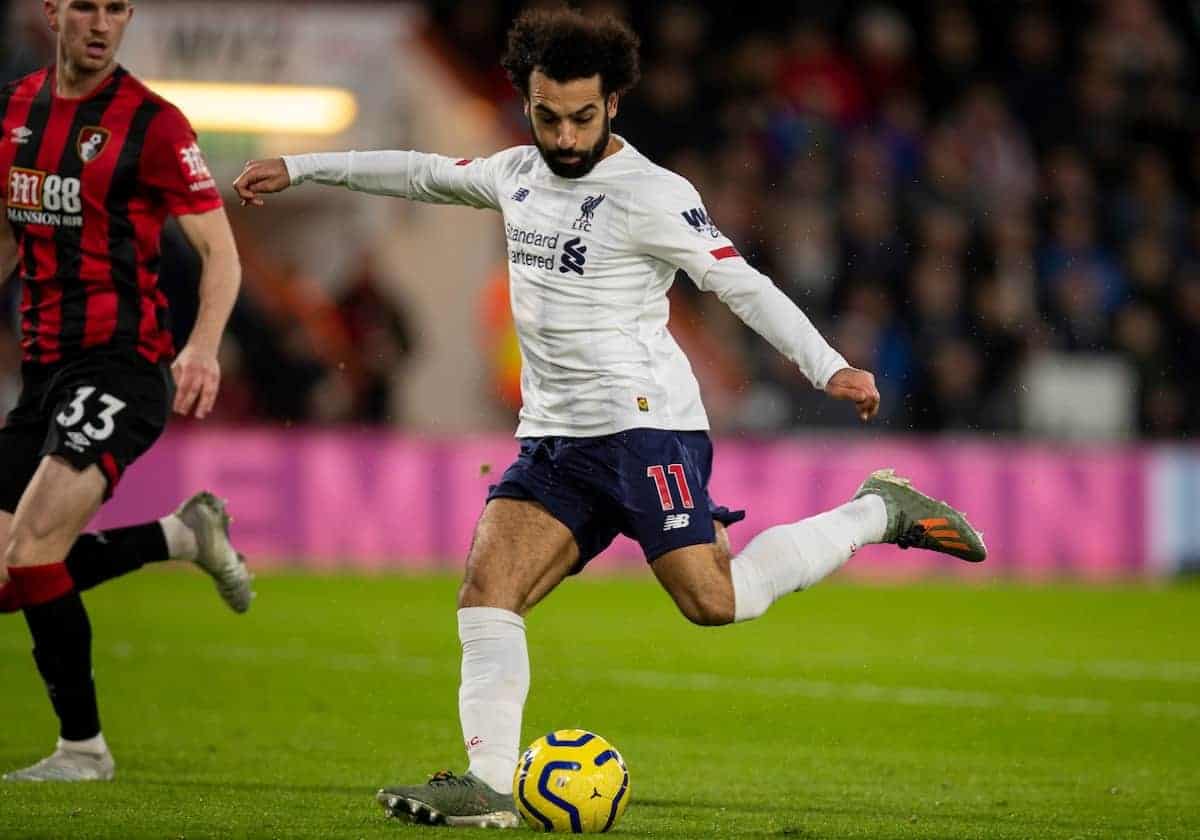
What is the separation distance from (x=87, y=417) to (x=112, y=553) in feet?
3.26

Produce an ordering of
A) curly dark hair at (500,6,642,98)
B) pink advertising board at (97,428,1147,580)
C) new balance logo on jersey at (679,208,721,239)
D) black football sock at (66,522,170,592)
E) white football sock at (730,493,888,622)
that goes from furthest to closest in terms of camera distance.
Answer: pink advertising board at (97,428,1147,580) < black football sock at (66,522,170,592) < white football sock at (730,493,888,622) < new balance logo on jersey at (679,208,721,239) < curly dark hair at (500,6,642,98)

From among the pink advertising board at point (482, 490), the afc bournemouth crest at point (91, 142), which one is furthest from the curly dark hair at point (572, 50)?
the pink advertising board at point (482, 490)

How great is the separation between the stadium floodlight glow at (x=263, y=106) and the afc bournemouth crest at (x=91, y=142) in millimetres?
10463

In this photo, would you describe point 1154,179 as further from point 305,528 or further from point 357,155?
point 357,155

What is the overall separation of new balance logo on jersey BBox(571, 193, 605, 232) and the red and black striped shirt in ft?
4.40

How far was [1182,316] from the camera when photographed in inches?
668

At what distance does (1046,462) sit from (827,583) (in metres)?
1.94

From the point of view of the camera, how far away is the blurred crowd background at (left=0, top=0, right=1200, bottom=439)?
52.9 feet

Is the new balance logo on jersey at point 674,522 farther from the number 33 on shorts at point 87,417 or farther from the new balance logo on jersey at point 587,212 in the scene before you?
the number 33 on shorts at point 87,417

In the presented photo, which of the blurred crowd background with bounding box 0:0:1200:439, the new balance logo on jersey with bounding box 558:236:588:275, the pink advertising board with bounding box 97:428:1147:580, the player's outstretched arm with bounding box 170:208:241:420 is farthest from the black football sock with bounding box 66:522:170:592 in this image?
the pink advertising board with bounding box 97:428:1147:580

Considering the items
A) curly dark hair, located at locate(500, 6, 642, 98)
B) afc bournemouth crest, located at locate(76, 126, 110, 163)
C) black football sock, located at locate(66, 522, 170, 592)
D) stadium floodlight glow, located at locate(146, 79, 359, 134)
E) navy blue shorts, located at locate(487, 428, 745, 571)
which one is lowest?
black football sock, located at locate(66, 522, 170, 592)

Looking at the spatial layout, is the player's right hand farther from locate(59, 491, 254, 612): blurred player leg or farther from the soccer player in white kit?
locate(59, 491, 254, 612): blurred player leg

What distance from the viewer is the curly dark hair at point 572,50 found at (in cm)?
575

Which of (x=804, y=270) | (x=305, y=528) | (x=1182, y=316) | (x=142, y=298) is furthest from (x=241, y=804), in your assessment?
(x=1182, y=316)
